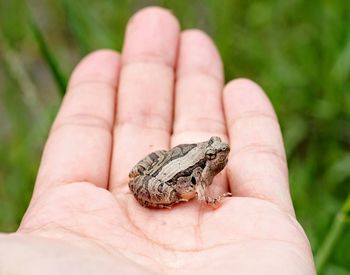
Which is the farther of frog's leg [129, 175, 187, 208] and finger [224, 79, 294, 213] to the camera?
frog's leg [129, 175, 187, 208]

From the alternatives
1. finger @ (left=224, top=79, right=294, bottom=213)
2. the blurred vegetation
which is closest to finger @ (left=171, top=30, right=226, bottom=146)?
finger @ (left=224, top=79, right=294, bottom=213)

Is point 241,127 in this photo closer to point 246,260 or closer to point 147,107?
point 147,107

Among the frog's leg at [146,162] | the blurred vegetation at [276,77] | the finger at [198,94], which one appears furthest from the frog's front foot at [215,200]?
the blurred vegetation at [276,77]

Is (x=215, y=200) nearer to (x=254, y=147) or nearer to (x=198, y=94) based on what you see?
(x=254, y=147)

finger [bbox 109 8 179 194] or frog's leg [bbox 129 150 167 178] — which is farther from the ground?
finger [bbox 109 8 179 194]

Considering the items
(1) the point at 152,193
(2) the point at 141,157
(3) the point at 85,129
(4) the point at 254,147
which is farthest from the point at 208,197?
(3) the point at 85,129

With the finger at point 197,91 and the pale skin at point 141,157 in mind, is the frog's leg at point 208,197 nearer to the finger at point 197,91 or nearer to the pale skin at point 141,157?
the pale skin at point 141,157

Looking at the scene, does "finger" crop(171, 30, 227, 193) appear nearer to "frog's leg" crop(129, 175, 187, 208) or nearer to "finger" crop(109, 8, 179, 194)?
"finger" crop(109, 8, 179, 194)
